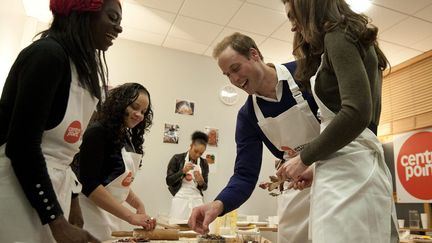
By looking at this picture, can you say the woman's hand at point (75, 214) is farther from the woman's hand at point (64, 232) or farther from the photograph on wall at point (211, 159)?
the photograph on wall at point (211, 159)

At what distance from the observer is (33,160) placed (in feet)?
2.44

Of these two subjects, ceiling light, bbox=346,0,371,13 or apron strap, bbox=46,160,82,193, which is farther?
ceiling light, bbox=346,0,371,13

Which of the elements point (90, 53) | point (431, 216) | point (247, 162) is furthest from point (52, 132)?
point (431, 216)

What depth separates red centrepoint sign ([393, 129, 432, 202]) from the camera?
423cm

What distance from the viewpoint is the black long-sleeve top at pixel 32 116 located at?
742mm

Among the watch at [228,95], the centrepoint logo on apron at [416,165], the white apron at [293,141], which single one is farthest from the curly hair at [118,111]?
the centrepoint logo on apron at [416,165]

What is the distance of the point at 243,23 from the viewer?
3938mm

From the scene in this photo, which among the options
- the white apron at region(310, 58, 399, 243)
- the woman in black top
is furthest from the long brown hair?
the woman in black top

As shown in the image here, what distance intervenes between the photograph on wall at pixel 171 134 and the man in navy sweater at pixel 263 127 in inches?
118

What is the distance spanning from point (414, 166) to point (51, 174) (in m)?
4.77

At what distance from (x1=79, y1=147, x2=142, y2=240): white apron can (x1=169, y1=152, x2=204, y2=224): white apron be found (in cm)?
212

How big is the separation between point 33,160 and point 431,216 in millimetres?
4923

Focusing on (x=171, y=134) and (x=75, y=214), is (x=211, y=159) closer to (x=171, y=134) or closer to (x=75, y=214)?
(x=171, y=134)

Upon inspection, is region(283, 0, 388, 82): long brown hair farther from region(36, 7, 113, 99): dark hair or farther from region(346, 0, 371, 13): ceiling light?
region(346, 0, 371, 13): ceiling light
